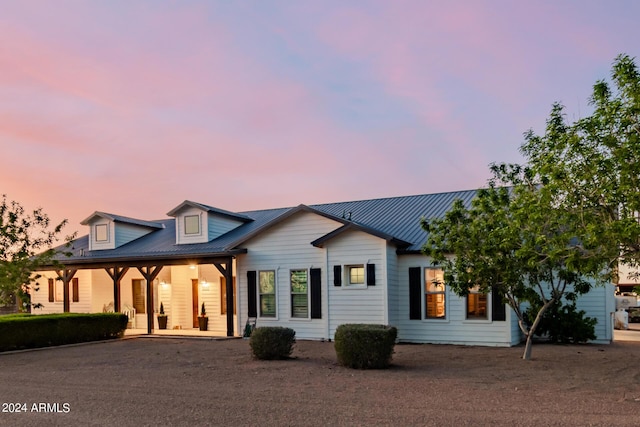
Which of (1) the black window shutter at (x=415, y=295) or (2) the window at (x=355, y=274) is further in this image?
(2) the window at (x=355, y=274)

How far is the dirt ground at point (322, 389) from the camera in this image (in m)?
7.70

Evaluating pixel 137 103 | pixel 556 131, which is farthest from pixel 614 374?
pixel 137 103

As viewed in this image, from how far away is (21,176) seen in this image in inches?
845

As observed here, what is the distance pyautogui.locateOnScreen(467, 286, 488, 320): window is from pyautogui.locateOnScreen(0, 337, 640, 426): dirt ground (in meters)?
1.49

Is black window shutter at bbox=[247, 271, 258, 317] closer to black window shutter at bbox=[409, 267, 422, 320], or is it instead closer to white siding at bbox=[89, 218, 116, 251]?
black window shutter at bbox=[409, 267, 422, 320]

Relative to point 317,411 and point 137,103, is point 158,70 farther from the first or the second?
point 317,411

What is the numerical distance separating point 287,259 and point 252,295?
69.7 inches

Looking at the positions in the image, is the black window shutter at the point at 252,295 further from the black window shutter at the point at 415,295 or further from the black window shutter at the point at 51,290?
the black window shutter at the point at 51,290

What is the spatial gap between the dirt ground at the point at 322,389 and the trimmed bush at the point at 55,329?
1.36m

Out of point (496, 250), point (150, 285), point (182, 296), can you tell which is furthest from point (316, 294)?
point (182, 296)

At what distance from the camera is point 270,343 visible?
526 inches

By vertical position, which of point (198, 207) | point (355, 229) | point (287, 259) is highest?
point (198, 207)

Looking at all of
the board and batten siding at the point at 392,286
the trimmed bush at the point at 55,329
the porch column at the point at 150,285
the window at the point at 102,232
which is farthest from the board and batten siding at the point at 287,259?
the window at the point at 102,232

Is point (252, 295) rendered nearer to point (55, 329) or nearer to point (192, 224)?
point (192, 224)
